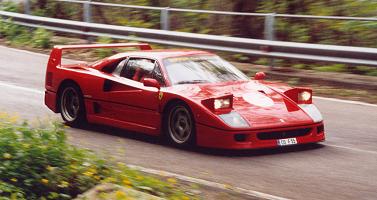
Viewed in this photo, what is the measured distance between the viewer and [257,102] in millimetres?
9609

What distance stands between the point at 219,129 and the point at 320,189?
1.81 meters

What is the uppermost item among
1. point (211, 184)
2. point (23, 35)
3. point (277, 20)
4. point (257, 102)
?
point (277, 20)

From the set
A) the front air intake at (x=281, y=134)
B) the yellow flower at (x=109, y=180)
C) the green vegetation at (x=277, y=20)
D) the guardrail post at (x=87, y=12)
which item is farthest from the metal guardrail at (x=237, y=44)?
the yellow flower at (x=109, y=180)

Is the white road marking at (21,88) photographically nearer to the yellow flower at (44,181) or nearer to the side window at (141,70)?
the side window at (141,70)

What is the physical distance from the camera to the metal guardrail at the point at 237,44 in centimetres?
1452

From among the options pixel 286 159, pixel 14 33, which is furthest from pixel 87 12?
pixel 286 159

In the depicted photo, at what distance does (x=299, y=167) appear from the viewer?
8.73 m

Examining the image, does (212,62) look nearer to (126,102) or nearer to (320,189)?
(126,102)

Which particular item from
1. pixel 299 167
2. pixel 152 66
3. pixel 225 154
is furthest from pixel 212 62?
pixel 299 167

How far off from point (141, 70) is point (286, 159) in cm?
247

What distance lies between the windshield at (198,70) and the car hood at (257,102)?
18 cm

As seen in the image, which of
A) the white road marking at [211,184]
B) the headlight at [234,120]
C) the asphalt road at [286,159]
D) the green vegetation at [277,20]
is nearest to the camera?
the white road marking at [211,184]

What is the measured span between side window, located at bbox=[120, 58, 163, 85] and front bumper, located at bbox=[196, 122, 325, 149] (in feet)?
3.56

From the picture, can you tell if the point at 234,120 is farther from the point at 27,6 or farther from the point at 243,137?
the point at 27,6
